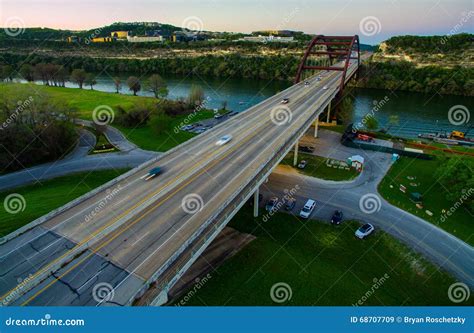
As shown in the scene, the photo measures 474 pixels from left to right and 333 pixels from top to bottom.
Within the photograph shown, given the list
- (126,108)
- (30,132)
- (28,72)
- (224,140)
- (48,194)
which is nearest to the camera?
(48,194)

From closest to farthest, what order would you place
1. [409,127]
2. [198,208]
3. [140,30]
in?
[198,208] → [409,127] → [140,30]

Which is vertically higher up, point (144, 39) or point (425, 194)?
point (144, 39)

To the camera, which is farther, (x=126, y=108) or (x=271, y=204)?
(x=126, y=108)

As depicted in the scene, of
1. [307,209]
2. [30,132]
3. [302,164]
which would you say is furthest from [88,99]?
[307,209]

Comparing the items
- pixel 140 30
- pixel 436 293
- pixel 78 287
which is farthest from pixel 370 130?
pixel 140 30

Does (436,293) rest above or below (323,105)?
below

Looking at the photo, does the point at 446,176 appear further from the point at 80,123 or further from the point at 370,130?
the point at 80,123

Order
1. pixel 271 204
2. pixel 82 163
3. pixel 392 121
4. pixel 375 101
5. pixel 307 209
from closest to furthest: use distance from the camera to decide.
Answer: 1. pixel 307 209
2. pixel 271 204
3. pixel 82 163
4. pixel 392 121
5. pixel 375 101

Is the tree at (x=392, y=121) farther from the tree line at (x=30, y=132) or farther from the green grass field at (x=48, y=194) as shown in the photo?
the tree line at (x=30, y=132)

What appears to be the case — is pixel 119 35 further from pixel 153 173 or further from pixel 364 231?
pixel 364 231
